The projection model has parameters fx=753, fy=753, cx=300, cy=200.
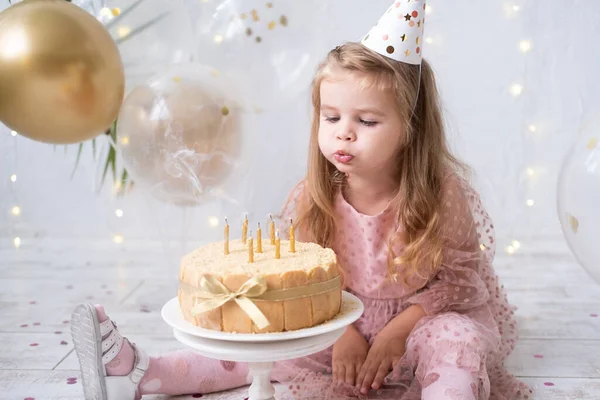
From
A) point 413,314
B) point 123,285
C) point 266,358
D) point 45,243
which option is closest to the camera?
point 266,358

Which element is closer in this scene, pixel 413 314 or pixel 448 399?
pixel 448 399

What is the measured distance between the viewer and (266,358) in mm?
1186

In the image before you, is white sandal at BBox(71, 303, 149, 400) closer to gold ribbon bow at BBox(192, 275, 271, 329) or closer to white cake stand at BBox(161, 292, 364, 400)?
white cake stand at BBox(161, 292, 364, 400)

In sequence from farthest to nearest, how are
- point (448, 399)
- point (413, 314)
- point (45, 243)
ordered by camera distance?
1. point (45, 243)
2. point (413, 314)
3. point (448, 399)

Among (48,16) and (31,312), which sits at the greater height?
(48,16)

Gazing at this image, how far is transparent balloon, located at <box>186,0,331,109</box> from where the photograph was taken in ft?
6.93

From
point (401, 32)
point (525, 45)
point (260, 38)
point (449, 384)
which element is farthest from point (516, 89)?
point (449, 384)

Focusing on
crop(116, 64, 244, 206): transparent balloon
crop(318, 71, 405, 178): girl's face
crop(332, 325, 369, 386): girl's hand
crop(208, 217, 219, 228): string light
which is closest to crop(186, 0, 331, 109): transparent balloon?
crop(116, 64, 244, 206): transparent balloon

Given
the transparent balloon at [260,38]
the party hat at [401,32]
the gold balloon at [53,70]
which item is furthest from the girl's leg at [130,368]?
the transparent balloon at [260,38]

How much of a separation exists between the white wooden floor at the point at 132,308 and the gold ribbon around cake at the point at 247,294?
1.52 ft

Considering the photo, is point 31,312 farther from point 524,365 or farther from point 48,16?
point 524,365

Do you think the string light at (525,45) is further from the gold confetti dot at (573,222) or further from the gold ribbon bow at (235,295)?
the gold ribbon bow at (235,295)

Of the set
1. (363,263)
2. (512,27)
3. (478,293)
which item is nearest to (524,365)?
(478,293)

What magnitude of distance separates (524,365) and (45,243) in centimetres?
214
